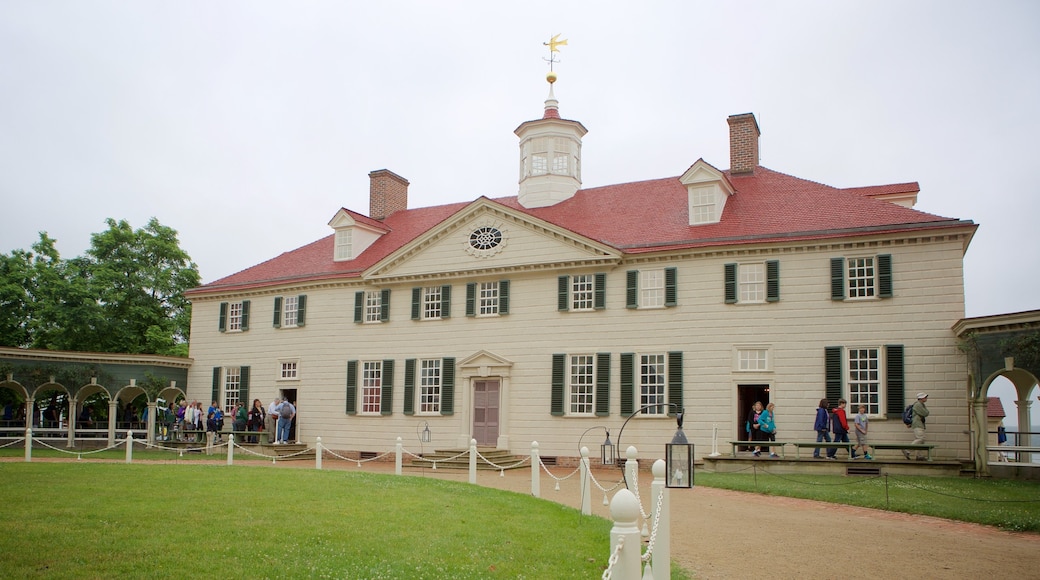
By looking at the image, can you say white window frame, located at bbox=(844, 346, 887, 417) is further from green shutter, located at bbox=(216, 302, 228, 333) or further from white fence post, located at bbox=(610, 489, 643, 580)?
green shutter, located at bbox=(216, 302, 228, 333)

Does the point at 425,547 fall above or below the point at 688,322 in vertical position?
below

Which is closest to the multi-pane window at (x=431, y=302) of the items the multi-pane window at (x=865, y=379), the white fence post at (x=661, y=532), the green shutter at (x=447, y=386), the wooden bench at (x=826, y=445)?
the green shutter at (x=447, y=386)

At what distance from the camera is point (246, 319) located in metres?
31.9

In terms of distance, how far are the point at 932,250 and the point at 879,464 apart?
5828 mm

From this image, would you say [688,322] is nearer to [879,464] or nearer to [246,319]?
[879,464]

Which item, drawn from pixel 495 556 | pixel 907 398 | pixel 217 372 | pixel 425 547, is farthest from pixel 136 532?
pixel 217 372

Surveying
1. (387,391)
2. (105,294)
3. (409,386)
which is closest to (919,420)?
(409,386)

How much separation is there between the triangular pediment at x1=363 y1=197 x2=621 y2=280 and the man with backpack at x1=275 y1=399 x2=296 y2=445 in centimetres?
494

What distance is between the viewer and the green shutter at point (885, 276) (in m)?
21.9

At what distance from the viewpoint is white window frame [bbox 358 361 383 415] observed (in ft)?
94.5

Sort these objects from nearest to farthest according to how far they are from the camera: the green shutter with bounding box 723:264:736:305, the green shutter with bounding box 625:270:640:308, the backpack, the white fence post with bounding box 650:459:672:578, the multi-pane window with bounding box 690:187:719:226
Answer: the white fence post with bounding box 650:459:672:578
the backpack
the green shutter with bounding box 723:264:736:305
the green shutter with bounding box 625:270:640:308
the multi-pane window with bounding box 690:187:719:226

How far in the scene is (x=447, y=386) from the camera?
27.3 m

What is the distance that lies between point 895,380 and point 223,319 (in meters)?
23.3

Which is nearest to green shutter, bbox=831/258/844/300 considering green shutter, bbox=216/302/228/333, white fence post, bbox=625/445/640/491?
white fence post, bbox=625/445/640/491
